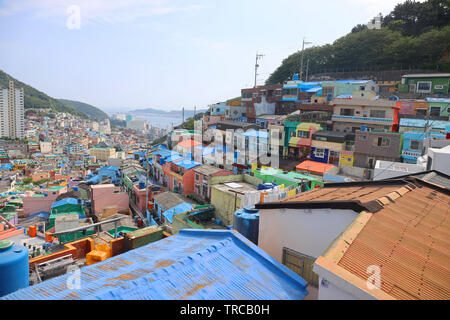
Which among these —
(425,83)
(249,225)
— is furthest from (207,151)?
(425,83)

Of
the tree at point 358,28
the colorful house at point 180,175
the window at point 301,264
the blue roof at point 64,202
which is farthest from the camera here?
the tree at point 358,28

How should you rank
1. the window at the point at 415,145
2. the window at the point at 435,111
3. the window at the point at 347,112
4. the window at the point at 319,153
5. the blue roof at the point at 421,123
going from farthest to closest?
Answer: the window at the point at 435,111 → the window at the point at 347,112 → the window at the point at 319,153 → the blue roof at the point at 421,123 → the window at the point at 415,145

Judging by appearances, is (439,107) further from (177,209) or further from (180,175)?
(177,209)

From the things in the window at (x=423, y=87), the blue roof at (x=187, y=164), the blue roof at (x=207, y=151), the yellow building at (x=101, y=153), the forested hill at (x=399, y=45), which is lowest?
the yellow building at (x=101, y=153)

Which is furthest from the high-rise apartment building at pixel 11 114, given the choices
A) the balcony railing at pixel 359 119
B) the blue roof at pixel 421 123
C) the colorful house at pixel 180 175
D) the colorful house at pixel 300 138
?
the blue roof at pixel 421 123

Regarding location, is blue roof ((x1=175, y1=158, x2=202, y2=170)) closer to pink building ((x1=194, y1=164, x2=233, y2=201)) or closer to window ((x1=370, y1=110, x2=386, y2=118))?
pink building ((x1=194, y1=164, x2=233, y2=201))

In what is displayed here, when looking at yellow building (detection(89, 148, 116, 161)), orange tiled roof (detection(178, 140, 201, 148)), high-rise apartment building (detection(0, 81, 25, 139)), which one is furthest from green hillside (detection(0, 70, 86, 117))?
orange tiled roof (detection(178, 140, 201, 148))

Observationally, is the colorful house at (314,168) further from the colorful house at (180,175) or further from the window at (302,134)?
the colorful house at (180,175)
